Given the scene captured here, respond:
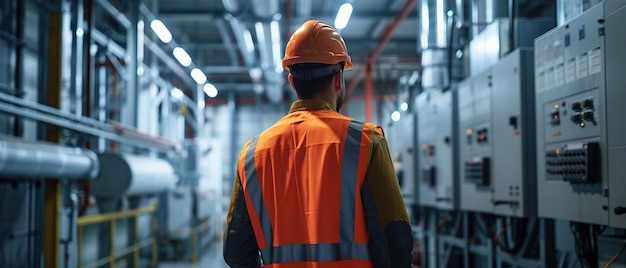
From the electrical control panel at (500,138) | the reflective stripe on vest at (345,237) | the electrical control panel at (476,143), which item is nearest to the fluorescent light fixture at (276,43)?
the electrical control panel at (476,143)

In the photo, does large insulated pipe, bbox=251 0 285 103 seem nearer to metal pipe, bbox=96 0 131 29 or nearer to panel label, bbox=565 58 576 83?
metal pipe, bbox=96 0 131 29

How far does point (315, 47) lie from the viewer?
2148mm

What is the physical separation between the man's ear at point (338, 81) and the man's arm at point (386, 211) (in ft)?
0.98

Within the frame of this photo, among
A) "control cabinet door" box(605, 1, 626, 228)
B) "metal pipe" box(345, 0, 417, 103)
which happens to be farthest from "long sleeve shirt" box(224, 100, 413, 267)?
"metal pipe" box(345, 0, 417, 103)

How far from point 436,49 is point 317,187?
560 cm

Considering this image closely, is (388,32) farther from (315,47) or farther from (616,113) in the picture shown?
(315,47)

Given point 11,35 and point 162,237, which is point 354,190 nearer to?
point 11,35

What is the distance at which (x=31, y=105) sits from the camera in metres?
5.38

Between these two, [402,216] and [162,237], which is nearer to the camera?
[402,216]

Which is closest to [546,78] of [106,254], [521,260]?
[521,260]

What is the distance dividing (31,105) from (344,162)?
418 centimetres

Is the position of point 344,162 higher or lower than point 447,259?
higher

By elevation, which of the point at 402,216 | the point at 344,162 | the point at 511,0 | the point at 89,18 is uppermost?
the point at 89,18

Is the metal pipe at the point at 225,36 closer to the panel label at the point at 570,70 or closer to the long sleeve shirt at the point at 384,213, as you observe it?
the panel label at the point at 570,70
